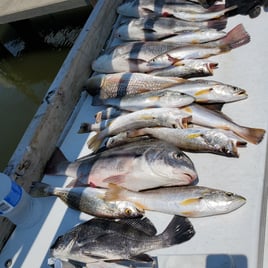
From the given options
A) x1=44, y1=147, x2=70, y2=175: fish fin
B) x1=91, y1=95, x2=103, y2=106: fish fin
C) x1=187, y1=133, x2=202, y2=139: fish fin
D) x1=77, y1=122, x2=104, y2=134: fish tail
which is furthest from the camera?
x1=91, y1=95, x2=103, y2=106: fish fin

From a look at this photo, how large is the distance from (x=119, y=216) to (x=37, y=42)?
5410 mm

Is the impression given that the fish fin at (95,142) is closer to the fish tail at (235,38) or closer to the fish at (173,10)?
the fish tail at (235,38)

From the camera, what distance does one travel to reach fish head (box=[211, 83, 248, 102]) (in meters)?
2.83

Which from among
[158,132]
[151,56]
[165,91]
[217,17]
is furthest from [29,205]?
[217,17]

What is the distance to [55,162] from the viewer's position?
3.05 metres

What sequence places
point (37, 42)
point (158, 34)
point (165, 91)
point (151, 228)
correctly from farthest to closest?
point (37, 42), point (158, 34), point (165, 91), point (151, 228)

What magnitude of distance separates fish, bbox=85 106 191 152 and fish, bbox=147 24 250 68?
0.66 meters

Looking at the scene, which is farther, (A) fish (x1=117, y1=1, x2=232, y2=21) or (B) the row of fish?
(A) fish (x1=117, y1=1, x2=232, y2=21)

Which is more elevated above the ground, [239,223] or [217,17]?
[217,17]

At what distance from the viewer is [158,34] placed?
3771 mm

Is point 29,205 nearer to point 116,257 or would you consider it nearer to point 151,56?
point 116,257

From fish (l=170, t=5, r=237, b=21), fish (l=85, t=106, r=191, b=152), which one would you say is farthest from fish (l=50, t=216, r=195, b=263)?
A: fish (l=170, t=5, r=237, b=21)

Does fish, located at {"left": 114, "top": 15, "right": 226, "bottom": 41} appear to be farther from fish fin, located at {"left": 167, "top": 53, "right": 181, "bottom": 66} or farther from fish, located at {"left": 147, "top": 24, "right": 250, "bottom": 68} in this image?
fish fin, located at {"left": 167, "top": 53, "right": 181, "bottom": 66}

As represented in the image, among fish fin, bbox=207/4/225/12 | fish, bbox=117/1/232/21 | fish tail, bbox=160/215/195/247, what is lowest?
fish tail, bbox=160/215/195/247
